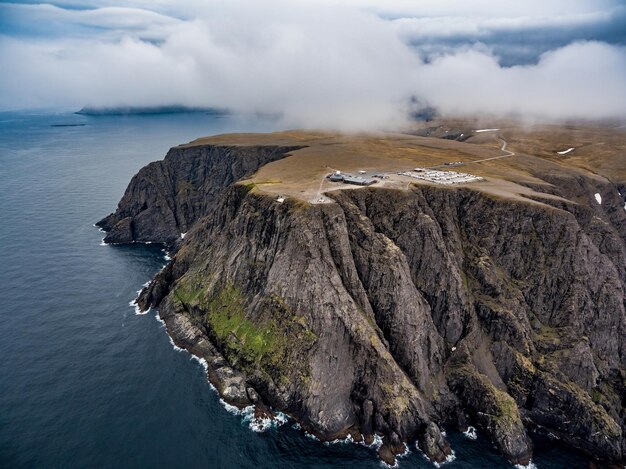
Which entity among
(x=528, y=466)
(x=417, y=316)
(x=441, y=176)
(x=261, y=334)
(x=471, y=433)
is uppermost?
→ (x=441, y=176)

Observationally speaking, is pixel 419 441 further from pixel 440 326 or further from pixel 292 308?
pixel 292 308

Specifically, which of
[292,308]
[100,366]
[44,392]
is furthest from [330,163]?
[44,392]

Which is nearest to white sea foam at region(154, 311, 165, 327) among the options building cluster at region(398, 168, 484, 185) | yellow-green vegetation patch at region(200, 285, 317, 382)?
yellow-green vegetation patch at region(200, 285, 317, 382)

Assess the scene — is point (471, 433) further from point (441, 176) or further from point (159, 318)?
point (159, 318)

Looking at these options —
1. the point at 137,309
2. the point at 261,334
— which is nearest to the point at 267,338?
the point at 261,334

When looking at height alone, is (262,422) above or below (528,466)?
above

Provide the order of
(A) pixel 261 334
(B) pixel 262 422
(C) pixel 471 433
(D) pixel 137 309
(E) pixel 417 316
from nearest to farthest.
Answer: (B) pixel 262 422, (C) pixel 471 433, (A) pixel 261 334, (E) pixel 417 316, (D) pixel 137 309

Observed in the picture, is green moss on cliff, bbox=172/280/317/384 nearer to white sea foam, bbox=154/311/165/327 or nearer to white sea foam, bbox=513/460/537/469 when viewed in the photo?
white sea foam, bbox=154/311/165/327
